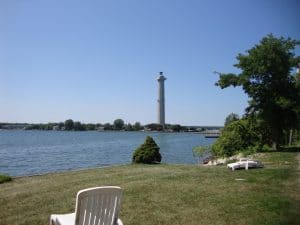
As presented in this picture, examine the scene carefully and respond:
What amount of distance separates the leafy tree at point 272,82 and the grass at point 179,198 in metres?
13.0

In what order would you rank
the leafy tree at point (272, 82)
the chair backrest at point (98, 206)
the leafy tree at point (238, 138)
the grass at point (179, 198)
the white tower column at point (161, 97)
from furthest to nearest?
the white tower column at point (161, 97) → the leafy tree at point (238, 138) → the leafy tree at point (272, 82) → the grass at point (179, 198) → the chair backrest at point (98, 206)

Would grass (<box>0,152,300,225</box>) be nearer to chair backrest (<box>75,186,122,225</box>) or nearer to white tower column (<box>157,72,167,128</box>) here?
chair backrest (<box>75,186,122,225</box>)

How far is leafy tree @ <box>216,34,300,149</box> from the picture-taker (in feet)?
85.1

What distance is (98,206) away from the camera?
5.98 meters

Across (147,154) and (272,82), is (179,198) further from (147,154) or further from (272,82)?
(272,82)

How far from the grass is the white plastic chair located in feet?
5.52

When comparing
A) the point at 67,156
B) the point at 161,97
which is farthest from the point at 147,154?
the point at 161,97

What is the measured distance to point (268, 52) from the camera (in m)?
26.1

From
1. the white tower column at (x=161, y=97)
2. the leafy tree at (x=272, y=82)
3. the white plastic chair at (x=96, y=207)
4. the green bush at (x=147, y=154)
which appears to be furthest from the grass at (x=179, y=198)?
the white tower column at (x=161, y=97)

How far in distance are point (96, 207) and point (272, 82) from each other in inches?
909

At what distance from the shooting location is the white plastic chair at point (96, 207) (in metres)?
5.79

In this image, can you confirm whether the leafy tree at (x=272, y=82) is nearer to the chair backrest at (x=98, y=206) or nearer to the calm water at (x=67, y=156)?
the calm water at (x=67, y=156)

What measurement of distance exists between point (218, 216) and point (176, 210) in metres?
1.00

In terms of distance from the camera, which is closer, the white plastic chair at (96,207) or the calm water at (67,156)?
the white plastic chair at (96,207)
